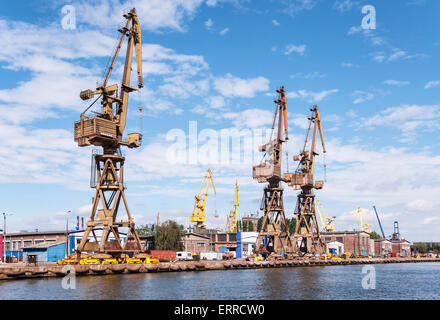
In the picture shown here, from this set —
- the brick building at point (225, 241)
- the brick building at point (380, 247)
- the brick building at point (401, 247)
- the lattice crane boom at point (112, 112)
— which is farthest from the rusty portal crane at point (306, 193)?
the brick building at point (401, 247)

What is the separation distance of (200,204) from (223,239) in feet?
119

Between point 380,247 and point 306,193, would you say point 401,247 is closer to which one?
point 380,247

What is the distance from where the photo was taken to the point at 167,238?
90938 millimetres

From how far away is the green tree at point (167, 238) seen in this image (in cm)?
9069

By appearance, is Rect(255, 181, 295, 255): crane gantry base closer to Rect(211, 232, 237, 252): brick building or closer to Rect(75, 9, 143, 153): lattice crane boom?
Rect(211, 232, 237, 252): brick building

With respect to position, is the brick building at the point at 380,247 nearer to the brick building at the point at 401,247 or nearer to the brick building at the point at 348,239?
the brick building at the point at 401,247

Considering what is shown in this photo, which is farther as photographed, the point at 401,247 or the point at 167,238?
the point at 401,247

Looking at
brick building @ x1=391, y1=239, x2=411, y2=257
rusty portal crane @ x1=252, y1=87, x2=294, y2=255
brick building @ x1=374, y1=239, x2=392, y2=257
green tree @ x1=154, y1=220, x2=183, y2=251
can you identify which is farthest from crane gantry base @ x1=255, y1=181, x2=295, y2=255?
brick building @ x1=391, y1=239, x2=411, y2=257

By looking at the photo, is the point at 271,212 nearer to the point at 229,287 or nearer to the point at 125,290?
the point at 229,287

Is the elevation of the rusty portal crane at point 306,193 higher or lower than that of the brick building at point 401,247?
higher

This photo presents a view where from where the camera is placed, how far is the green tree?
298 ft

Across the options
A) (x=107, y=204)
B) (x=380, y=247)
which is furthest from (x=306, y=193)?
(x=380, y=247)

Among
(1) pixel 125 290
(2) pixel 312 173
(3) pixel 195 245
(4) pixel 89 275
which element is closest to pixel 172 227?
(3) pixel 195 245

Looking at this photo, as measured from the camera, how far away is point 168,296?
1401 inches
